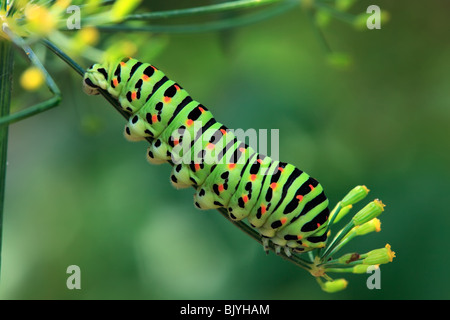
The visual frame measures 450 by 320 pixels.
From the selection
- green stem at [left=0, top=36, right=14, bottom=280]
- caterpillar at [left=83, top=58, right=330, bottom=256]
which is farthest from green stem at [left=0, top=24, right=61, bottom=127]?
caterpillar at [left=83, top=58, right=330, bottom=256]

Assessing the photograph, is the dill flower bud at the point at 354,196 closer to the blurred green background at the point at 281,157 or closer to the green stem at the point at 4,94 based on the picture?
the green stem at the point at 4,94

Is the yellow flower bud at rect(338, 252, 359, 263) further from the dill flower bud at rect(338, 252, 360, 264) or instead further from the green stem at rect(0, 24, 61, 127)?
the green stem at rect(0, 24, 61, 127)

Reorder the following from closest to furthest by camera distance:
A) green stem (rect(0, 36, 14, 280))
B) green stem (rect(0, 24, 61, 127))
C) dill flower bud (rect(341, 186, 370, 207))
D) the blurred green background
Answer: green stem (rect(0, 24, 61, 127)) → green stem (rect(0, 36, 14, 280)) → dill flower bud (rect(341, 186, 370, 207)) → the blurred green background

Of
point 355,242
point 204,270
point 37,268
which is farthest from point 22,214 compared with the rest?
point 355,242

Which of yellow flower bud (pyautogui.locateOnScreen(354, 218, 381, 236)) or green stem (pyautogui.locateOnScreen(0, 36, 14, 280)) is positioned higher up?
green stem (pyautogui.locateOnScreen(0, 36, 14, 280))

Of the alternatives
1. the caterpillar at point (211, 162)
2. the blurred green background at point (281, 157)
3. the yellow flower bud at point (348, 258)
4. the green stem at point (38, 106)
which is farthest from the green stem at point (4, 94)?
the blurred green background at point (281, 157)

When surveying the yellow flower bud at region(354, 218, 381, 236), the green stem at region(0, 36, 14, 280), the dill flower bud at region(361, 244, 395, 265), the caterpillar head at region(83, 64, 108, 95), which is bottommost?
the dill flower bud at region(361, 244, 395, 265)

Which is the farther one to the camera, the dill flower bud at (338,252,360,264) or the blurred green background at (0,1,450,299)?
the blurred green background at (0,1,450,299)
